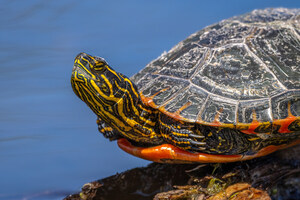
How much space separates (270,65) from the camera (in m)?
3.15

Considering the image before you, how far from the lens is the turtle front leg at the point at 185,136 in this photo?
290cm

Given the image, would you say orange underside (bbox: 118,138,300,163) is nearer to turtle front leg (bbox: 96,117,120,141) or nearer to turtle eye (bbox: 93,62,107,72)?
turtle front leg (bbox: 96,117,120,141)

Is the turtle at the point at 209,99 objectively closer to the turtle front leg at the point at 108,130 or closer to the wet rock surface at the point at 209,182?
the turtle front leg at the point at 108,130

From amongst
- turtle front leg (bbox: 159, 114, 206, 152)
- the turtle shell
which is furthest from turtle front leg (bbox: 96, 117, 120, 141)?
turtle front leg (bbox: 159, 114, 206, 152)

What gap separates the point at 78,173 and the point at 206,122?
5.70 feet

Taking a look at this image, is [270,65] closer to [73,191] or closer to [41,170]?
[73,191]

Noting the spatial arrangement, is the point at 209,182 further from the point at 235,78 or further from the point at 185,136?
the point at 235,78

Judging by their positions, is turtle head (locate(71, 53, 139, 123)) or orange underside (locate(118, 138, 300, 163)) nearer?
turtle head (locate(71, 53, 139, 123))

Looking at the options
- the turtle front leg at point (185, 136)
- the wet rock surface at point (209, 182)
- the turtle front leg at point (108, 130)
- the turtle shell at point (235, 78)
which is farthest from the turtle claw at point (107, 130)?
the turtle front leg at point (185, 136)

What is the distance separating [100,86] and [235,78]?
111 centimetres

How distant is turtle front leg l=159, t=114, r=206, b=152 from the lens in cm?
290

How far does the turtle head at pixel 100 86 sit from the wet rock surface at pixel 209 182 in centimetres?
68

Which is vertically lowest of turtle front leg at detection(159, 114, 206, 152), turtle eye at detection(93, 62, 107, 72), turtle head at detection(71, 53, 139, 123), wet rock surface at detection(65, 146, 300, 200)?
wet rock surface at detection(65, 146, 300, 200)

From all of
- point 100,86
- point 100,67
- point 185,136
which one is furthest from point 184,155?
point 100,67
